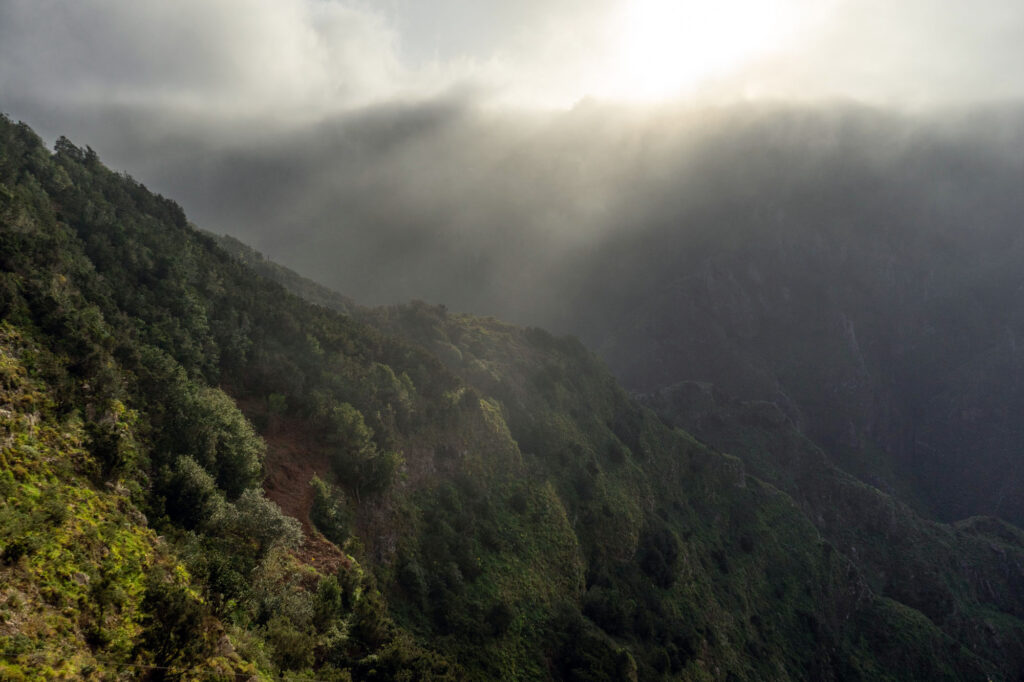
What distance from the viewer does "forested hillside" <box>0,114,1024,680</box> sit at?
1339 cm

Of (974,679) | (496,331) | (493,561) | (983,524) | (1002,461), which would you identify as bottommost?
(974,679)

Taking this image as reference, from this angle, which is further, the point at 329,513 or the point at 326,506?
the point at 326,506

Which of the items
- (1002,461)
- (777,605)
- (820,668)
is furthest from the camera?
(1002,461)

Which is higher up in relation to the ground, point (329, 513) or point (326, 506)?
point (326, 506)

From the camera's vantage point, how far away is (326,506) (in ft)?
90.3

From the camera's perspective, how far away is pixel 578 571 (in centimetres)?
4812

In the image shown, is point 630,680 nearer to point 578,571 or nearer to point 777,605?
point 578,571

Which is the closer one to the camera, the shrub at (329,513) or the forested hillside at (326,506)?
the forested hillside at (326,506)

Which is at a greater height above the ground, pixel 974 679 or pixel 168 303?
pixel 168 303

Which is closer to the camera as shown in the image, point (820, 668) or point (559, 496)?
point (559, 496)

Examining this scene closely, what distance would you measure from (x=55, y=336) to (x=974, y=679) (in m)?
124

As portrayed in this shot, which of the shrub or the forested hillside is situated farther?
the shrub

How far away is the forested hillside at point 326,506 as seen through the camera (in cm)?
1339

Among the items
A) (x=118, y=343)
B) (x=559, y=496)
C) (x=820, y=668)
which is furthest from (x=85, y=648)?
(x=820, y=668)
